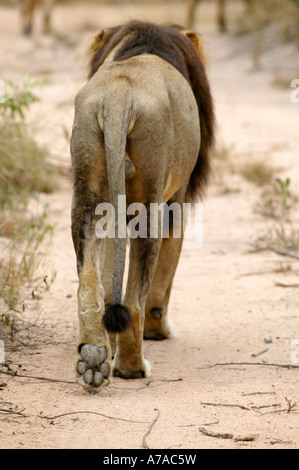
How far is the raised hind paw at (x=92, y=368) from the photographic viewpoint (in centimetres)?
336

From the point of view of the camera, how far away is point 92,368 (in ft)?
11.0

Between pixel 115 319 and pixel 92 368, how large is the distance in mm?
286

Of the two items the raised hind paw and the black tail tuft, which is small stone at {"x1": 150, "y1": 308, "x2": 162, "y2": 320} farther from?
the black tail tuft

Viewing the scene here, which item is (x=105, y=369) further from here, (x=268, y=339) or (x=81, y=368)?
(x=268, y=339)

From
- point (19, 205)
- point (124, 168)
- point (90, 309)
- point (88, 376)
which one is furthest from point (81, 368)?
point (19, 205)

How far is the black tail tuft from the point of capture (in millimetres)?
3225

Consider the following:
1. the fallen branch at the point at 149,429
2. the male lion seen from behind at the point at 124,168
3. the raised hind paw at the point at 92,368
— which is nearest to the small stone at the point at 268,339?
the male lion seen from behind at the point at 124,168

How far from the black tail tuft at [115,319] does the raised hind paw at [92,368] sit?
180 millimetres

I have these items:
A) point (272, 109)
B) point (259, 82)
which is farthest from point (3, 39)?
point (272, 109)

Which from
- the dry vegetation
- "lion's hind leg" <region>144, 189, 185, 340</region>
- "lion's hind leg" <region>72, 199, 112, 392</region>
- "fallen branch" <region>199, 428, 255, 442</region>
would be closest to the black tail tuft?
A: "lion's hind leg" <region>72, 199, 112, 392</region>

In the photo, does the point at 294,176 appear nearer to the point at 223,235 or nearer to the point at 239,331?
the point at 223,235

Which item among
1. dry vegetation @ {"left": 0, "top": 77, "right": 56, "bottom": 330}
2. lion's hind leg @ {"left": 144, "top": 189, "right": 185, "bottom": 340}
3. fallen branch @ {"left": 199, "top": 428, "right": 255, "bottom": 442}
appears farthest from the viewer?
dry vegetation @ {"left": 0, "top": 77, "right": 56, "bottom": 330}
